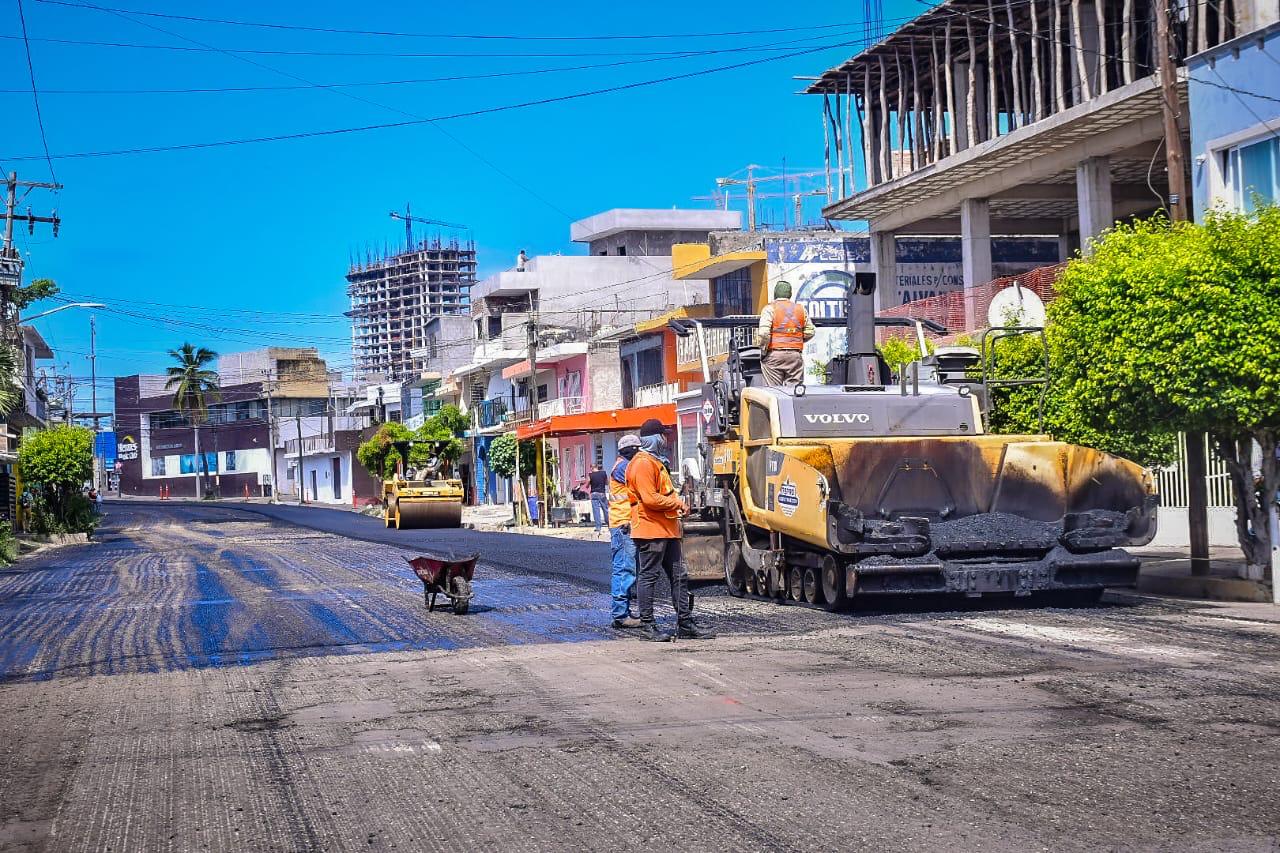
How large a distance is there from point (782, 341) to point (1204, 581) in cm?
495

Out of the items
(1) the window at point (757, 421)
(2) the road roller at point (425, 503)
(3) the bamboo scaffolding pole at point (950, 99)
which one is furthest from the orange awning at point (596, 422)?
(1) the window at point (757, 421)

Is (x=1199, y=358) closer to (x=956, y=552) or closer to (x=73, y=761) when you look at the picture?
(x=956, y=552)

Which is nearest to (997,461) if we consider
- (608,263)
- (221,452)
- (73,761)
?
(73,761)

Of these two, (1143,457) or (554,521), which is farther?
(554,521)

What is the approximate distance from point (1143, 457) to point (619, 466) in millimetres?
6843

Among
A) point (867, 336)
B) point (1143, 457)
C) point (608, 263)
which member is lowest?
point (1143, 457)

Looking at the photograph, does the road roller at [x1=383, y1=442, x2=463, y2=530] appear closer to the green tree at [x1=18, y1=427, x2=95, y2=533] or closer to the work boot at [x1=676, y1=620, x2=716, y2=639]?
the green tree at [x1=18, y1=427, x2=95, y2=533]

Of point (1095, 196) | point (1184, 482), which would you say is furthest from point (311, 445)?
point (1184, 482)

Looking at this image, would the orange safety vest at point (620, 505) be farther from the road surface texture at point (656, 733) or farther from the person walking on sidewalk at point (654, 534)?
the road surface texture at point (656, 733)

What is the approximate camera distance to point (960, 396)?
1518 centimetres

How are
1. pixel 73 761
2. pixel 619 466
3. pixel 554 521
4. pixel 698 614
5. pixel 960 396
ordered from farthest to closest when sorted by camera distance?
pixel 554 521, pixel 960 396, pixel 698 614, pixel 619 466, pixel 73 761

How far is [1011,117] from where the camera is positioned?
3097cm

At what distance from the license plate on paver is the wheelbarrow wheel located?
188 inches

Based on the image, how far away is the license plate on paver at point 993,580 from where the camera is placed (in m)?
13.1
